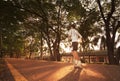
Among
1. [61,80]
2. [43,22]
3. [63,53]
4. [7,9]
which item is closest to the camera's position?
[61,80]

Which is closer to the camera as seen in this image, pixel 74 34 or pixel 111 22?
pixel 74 34

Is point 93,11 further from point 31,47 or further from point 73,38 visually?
point 31,47

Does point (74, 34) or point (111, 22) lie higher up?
point (111, 22)

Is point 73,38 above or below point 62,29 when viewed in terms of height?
below

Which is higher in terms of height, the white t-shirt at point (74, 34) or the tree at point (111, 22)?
the tree at point (111, 22)

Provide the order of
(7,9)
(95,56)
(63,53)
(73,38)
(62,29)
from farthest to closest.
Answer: (63,53)
(95,56)
(62,29)
(7,9)
(73,38)

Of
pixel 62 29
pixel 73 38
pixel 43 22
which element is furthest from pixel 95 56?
pixel 73 38

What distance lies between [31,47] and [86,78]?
64207 mm

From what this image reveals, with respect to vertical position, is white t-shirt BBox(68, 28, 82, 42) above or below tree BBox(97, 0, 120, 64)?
below

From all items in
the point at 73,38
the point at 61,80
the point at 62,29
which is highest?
the point at 62,29

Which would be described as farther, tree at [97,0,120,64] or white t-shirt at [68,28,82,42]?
tree at [97,0,120,64]

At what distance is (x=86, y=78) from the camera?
7.86 meters

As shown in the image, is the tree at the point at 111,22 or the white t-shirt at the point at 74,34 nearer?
the white t-shirt at the point at 74,34

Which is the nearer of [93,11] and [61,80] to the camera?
[61,80]
